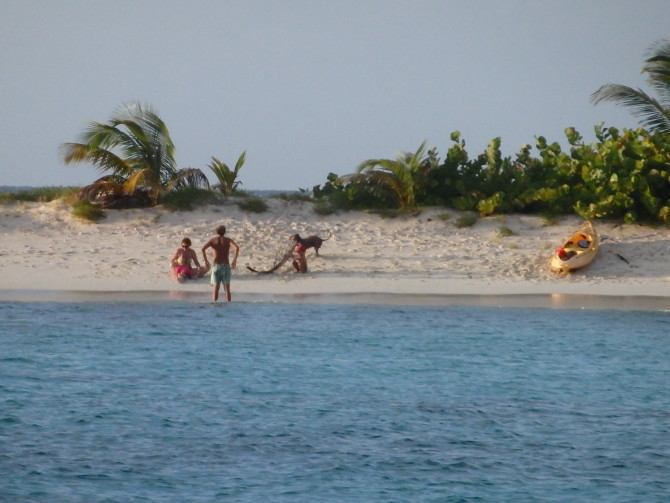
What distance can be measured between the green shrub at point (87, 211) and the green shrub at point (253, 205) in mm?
3234

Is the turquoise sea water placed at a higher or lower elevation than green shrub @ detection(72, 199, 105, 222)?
lower

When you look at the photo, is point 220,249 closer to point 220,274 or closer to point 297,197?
point 220,274

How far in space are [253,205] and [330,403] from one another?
13348 millimetres

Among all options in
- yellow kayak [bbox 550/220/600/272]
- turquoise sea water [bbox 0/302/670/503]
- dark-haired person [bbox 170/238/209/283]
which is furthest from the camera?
yellow kayak [bbox 550/220/600/272]

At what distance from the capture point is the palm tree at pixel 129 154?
984 inches

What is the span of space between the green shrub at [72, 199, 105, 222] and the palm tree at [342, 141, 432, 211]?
231 inches

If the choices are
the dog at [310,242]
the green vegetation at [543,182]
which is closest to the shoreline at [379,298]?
the dog at [310,242]

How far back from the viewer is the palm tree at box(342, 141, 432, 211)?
25292mm

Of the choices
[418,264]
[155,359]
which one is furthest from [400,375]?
[418,264]

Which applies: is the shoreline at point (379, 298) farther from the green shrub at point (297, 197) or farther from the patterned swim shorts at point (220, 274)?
the green shrub at point (297, 197)

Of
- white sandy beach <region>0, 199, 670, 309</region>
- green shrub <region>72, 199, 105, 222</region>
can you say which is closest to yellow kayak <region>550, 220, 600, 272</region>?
white sandy beach <region>0, 199, 670, 309</region>

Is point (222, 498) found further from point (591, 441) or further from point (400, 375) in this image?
point (400, 375)

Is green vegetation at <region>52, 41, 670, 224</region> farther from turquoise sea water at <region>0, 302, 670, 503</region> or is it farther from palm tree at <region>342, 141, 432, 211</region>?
turquoise sea water at <region>0, 302, 670, 503</region>

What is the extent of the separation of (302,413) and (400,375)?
258 cm
